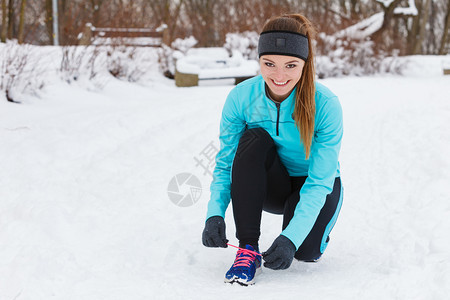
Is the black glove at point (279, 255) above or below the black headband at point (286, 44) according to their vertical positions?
below

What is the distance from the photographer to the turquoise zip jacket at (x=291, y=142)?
6.70 ft

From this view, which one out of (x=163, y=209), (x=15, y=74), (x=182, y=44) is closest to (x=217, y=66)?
(x=182, y=44)

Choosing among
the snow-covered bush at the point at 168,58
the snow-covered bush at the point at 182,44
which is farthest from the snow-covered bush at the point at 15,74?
the snow-covered bush at the point at 182,44

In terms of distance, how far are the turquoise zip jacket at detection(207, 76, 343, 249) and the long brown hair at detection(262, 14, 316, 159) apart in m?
0.05

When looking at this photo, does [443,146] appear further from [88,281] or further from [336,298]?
[88,281]

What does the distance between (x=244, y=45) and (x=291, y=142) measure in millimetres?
8547

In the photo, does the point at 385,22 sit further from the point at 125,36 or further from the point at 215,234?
the point at 215,234

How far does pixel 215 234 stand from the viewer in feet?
6.77

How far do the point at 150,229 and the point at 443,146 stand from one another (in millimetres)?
2612

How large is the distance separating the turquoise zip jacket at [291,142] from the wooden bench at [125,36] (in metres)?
5.72

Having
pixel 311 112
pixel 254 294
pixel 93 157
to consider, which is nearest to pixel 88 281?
pixel 254 294

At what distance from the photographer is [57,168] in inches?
146

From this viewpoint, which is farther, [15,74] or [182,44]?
[182,44]

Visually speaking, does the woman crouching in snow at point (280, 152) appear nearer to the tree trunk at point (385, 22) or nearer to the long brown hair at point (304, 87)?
the long brown hair at point (304, 87)
